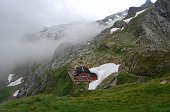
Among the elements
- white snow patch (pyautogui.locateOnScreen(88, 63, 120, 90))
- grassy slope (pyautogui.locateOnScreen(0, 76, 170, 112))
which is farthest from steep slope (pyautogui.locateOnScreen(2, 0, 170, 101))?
grassy slope (pyautogui.locateOnScreen(0, 76, 170, 112))

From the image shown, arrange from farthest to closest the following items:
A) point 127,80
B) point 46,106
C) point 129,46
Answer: point 129,46 → point 127,80 → point 46,106

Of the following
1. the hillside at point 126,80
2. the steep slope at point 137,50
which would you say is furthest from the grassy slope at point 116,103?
the steep slope at point 137,50

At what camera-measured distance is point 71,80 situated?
125 m

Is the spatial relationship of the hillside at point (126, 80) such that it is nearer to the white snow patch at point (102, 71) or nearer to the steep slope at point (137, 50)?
the steep slope at point (137, 50)

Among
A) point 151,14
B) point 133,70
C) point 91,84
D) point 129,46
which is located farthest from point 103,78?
point 151,14

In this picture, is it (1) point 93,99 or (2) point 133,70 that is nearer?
(1) point 93,99

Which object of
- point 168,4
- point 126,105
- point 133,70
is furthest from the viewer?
point 168,4

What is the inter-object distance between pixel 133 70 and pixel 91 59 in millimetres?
→ 57667

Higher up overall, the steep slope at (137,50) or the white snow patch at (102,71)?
the steep slope at (137,50)

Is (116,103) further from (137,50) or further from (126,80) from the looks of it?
(137,50)

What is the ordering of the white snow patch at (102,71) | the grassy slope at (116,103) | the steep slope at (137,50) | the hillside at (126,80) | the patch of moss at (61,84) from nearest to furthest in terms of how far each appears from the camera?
the grassy slope at (116,103), the hillside at (126,80), the steep slope at (137,50), the white snow patch at (102,71), the patch of moss at (61,84)

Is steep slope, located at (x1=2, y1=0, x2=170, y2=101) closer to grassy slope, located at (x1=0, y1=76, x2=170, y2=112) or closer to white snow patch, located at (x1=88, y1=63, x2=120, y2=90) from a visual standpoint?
white snow patch, located at (x1=88, y1=63, x2=120, y2=90)

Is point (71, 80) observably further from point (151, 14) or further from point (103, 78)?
point (151, 14)

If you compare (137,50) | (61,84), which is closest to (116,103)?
(137,50)
